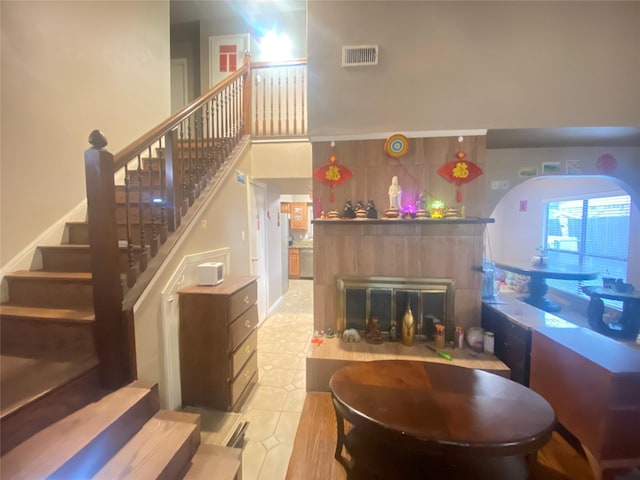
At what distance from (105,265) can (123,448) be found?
0.93 m

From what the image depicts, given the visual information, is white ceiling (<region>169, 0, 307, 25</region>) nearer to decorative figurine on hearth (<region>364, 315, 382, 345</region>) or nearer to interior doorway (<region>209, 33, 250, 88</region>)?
interior doorway (<region>209, 33, 250, 88</region>)

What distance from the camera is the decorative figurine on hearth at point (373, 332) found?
8.07 ft

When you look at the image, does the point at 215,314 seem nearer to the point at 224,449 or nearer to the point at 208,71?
the point at 224,449

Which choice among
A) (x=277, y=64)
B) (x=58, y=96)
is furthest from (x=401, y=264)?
(x=277, y=64)

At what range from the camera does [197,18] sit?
196 inches

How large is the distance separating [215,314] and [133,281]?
0.61 m

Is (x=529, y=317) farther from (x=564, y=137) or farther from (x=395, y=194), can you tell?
(x=564, y=137)

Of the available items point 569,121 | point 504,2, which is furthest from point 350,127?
point 569,121

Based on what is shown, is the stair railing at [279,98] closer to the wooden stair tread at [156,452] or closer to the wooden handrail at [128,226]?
the wooden handrail at [128,226]

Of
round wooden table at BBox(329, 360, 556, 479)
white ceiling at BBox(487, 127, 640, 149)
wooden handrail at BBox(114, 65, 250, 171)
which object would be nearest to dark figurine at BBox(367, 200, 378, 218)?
white ceiling at BBox(487, 127, 640, 149)

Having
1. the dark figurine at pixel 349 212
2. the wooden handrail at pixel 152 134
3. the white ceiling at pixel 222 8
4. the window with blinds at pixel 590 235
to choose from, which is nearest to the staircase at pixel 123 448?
the wooden handrail at pixel 152 134

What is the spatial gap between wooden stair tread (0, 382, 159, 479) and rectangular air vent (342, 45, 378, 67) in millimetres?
2810

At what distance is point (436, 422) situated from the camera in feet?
4.11

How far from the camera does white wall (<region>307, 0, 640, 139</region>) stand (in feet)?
7.20
